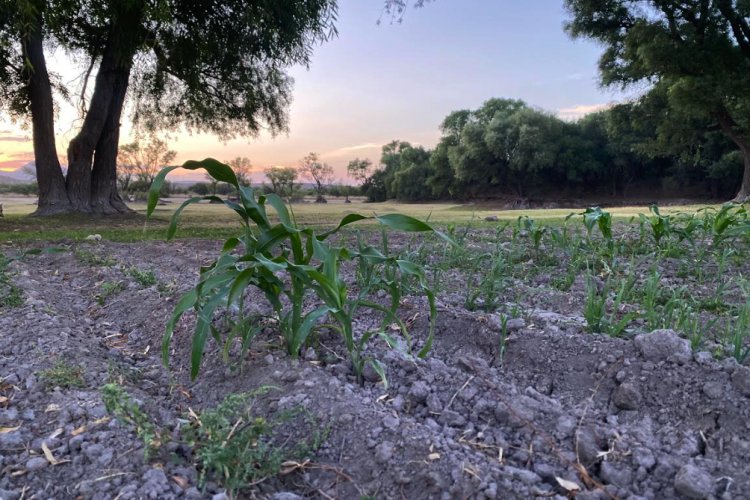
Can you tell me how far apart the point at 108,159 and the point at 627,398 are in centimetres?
1382

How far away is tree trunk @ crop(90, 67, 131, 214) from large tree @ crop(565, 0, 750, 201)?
17.3 meters

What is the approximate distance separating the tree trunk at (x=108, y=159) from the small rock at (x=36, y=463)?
1267 centimetres

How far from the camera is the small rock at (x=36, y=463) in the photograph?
1.38 meters

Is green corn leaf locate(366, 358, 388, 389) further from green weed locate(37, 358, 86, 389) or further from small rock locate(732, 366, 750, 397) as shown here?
small rock locate(732, 366, 750, 397)

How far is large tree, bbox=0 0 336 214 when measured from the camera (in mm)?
10523

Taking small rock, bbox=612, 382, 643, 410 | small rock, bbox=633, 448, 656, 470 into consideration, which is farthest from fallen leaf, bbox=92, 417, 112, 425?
small rock, bbox=612, 382, 643, 410

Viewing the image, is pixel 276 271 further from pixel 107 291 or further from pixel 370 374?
pixel 107 291

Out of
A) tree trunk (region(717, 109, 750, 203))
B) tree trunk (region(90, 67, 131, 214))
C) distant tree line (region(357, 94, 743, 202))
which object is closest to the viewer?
tree trunk (region(90, 67, 131, 214))

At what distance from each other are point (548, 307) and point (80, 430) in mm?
2396

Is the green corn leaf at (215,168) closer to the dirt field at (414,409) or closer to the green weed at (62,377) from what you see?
the dirt field at (414,409)

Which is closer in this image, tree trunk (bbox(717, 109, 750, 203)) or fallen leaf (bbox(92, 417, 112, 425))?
fallen leaf (bbox(92, 417, 112, 425))

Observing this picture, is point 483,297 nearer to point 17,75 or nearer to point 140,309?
point 140,309

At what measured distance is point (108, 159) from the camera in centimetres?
1292

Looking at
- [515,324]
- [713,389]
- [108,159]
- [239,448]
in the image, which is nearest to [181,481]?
[239,448]
